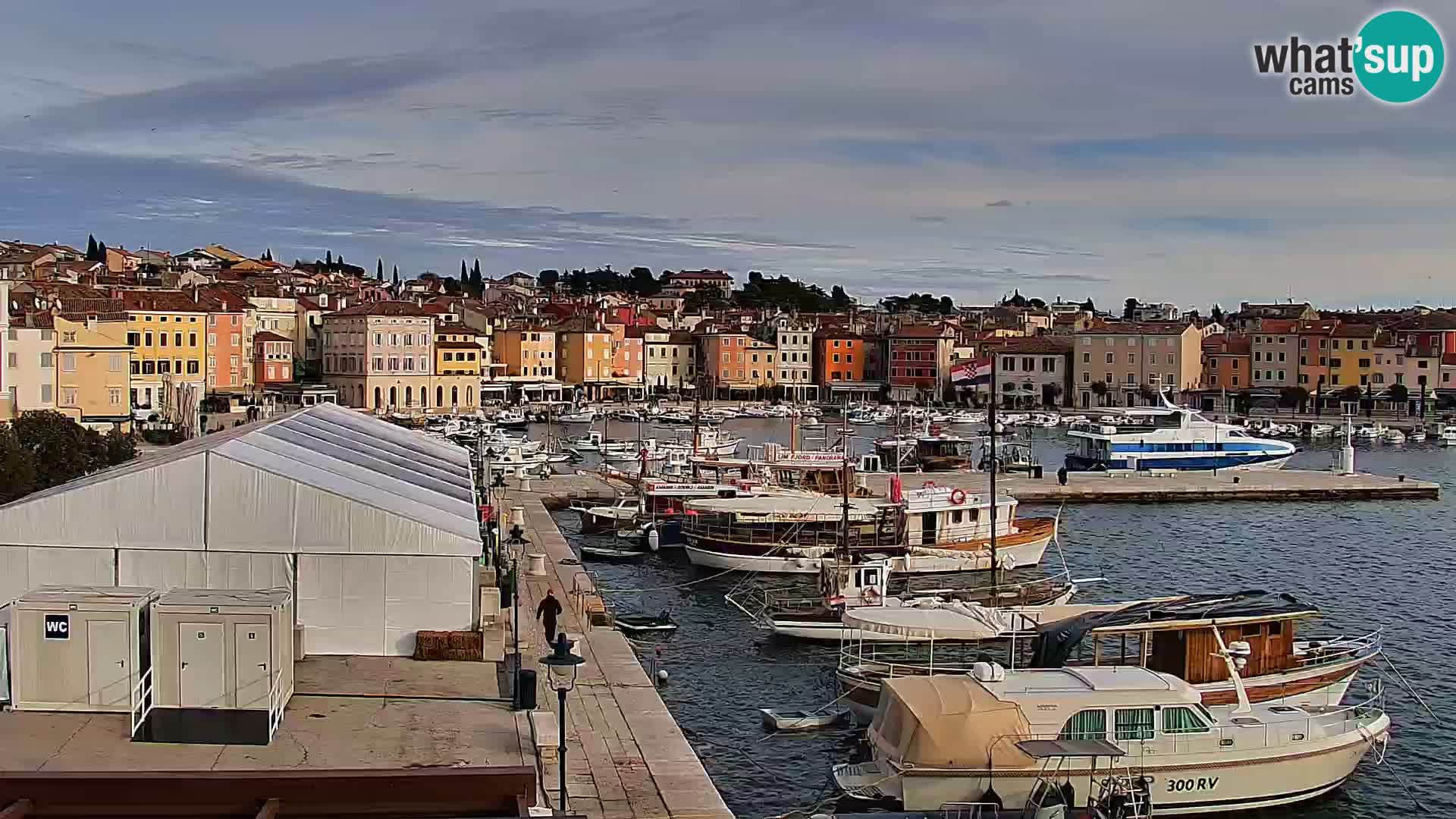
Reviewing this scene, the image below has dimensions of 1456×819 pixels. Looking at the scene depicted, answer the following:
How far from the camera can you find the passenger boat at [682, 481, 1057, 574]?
95.9ft

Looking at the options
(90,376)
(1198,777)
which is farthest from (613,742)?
(90,376)

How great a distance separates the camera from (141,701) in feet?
39.0

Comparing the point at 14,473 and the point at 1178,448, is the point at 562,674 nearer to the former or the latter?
the point at 14,473

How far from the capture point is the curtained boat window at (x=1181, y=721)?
14.3 meters

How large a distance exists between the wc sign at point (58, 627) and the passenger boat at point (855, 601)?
1074cm

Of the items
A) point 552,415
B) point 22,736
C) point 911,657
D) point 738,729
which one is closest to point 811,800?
point 738,729

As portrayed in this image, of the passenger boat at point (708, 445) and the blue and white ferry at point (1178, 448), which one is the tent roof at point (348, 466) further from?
the blue and white ferry at point (1178, 448)

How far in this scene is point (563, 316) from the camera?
104 metres

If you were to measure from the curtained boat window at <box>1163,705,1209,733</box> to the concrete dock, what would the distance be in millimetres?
27440

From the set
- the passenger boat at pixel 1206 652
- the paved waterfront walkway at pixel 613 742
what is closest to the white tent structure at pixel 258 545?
the paved waterfront walkway at pixel 613 742

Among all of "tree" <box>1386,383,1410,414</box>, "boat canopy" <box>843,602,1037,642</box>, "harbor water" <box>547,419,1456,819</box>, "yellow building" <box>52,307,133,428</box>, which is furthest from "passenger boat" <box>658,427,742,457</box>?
"tree" <box>1386,383,1410,414</box>

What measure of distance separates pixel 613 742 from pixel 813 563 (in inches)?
597

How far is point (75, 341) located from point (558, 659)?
45919 mm

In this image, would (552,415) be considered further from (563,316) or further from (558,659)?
(558,659)
